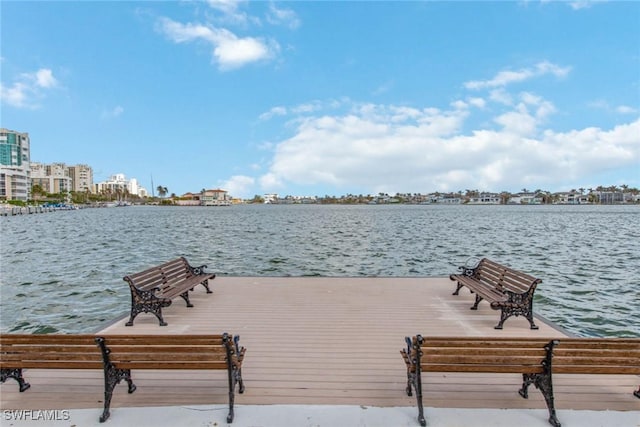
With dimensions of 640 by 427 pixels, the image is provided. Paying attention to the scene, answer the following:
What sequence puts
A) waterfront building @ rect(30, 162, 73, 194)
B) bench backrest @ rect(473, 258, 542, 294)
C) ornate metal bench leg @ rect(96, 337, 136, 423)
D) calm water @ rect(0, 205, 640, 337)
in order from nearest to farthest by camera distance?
ornate metal bench leg @ rect(96, 337, 136, 423) < bench backrest @ rect(473, 258, 542, 294) < calm water @ rect(0, 205, 640, 337) < waterfront building @ rect(30, 162, 73, 194)

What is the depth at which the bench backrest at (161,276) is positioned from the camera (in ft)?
22.5

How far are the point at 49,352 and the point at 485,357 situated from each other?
4781 mm

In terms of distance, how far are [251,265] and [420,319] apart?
1469 centimetres

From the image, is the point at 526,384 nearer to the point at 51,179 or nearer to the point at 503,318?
the point at 503,318

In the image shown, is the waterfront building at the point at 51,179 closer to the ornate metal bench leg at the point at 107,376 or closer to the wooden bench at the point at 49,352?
the wooden bench at the point at 49,352

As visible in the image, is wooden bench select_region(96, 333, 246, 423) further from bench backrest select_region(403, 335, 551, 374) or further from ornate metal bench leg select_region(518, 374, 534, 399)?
ornate metal bench leg select_region(518, 374, 534, 399)

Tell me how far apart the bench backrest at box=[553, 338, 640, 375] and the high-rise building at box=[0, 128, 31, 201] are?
5936 inches

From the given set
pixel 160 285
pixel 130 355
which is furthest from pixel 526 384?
pixel 160 285

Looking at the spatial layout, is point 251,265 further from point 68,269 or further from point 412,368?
point 412,368

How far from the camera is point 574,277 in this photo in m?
16.2

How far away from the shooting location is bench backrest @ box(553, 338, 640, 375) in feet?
12.1

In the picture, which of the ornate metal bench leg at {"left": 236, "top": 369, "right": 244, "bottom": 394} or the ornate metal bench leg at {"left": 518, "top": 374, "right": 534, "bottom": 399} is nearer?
the ornate metal bench leg at {"left": 518, "top": 374, "right": 534, "bottom": 399}

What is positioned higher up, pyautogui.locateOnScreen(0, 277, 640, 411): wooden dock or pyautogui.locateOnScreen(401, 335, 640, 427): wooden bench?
pyautogui.locateOnScreen(401, 335, 640, 427): wooden bench

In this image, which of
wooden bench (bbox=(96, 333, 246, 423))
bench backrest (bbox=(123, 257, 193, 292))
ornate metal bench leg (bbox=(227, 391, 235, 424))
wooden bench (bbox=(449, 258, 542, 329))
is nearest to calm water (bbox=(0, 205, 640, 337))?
bench backrest (bbox=(123, 257, 193, 292))
